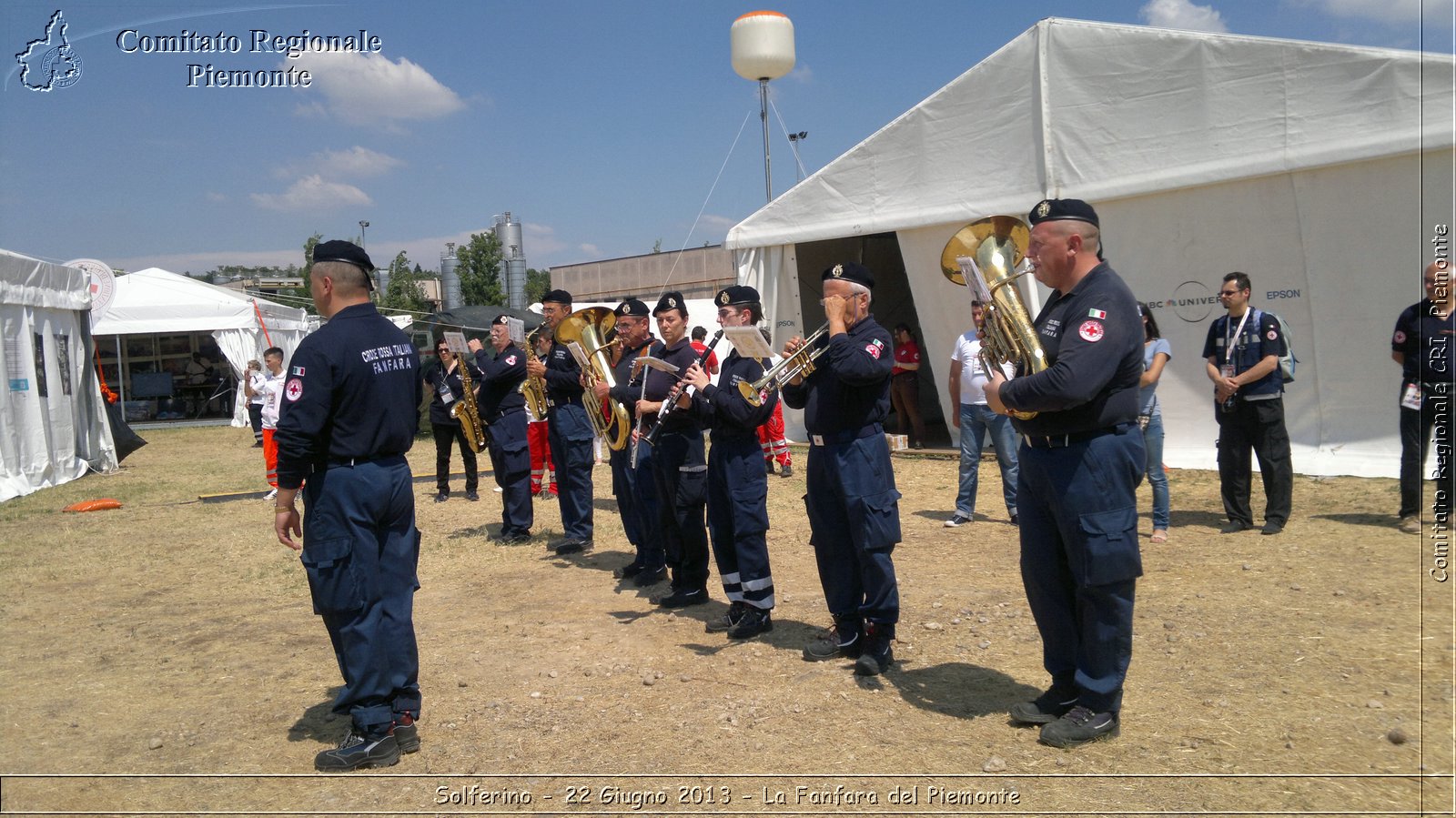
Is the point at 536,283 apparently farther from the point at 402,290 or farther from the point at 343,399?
the point at 343,399

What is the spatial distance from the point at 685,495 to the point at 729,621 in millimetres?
873

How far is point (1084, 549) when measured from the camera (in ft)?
11.6

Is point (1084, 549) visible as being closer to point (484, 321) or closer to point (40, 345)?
point (40, 345)

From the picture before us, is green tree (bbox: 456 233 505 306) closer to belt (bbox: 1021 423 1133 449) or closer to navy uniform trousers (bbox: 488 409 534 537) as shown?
navy uniform trousers (bbox: 488 409 534 537)

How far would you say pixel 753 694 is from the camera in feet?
14.8

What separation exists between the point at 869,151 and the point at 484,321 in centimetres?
1291

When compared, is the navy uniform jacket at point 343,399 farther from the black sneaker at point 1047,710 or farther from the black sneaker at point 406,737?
the black sneaker at point 1047,710

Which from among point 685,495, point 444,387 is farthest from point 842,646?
point 444,387

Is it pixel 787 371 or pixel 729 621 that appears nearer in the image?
pixel 787 371

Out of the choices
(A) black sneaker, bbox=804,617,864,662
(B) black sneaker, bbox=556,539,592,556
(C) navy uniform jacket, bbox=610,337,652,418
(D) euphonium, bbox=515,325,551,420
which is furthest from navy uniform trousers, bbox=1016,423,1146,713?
(D) euphonium, bbox=515,325,551,420

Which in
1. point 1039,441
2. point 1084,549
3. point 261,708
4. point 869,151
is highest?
point 869,151

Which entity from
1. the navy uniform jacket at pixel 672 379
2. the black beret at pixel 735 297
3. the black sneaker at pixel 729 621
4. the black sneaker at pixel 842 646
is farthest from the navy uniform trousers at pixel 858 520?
the navy uniform jacket at pixel 672 379

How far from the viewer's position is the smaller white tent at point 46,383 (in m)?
13.1

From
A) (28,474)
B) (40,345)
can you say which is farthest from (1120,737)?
(40,345)
